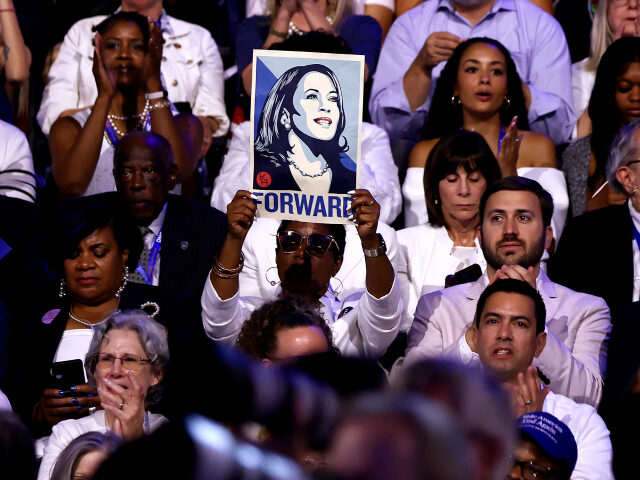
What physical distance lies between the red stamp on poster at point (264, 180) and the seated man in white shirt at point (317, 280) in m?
0.08

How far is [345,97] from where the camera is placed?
148 inches

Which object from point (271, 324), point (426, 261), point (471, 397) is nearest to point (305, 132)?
point (271, 324)

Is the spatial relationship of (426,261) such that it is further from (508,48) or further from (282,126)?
(508,48)

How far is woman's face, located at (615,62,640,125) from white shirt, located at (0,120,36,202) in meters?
2.73

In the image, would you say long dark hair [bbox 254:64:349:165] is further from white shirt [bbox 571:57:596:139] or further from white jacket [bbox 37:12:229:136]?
white shirt [bbox 571:57:596:139]

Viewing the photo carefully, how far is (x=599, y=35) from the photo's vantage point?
18.6 ft

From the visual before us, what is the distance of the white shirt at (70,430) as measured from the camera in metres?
3.27

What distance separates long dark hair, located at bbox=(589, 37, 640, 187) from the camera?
5.01m

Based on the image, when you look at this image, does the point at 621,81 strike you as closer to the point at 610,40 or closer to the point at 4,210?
the point at 610,40

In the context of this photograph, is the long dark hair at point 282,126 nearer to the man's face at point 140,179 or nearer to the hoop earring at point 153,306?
the hoop earring at point 153,306

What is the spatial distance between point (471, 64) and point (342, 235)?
129 cm

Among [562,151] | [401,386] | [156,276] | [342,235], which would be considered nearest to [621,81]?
[562,151]

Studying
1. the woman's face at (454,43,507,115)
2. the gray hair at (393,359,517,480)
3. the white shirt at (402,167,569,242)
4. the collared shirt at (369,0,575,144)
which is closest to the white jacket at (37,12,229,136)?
the collared shirt at (369,0,575,144)

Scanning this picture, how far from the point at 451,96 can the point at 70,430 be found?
2.59 metres
